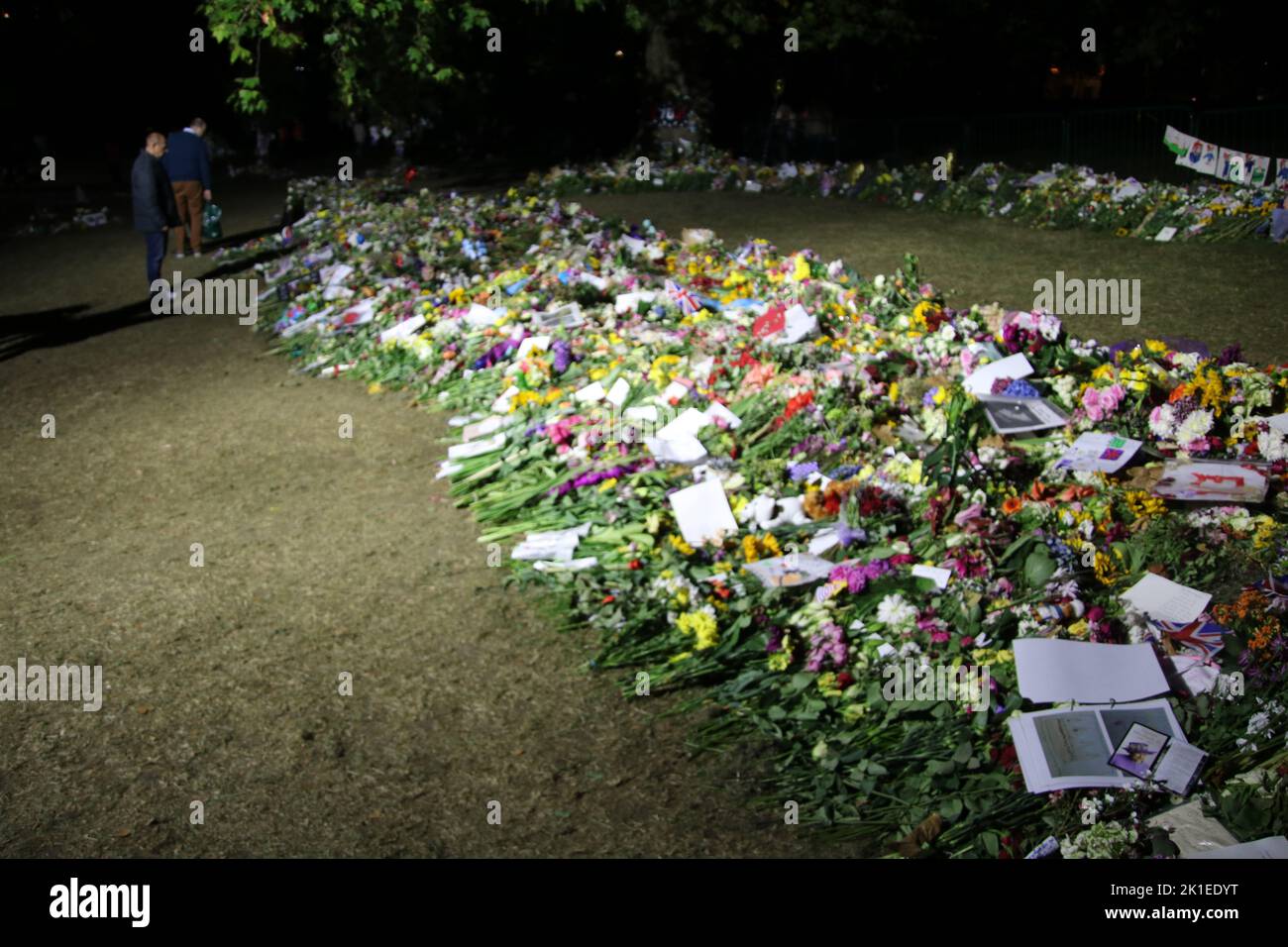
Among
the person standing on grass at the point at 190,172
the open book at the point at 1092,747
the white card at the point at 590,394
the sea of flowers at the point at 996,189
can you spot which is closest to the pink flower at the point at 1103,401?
the open book at the point at 1092,747

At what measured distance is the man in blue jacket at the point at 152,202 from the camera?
527 inches

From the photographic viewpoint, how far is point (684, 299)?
1000cm

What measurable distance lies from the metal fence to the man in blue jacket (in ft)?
41.5

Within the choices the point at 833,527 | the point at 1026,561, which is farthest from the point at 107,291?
the point at 1026,561

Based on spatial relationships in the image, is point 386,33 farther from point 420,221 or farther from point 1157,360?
point 1157,360

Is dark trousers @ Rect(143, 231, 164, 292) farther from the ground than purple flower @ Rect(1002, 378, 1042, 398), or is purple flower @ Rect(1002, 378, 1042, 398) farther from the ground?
dark trousers @ Rect(143, 231, 164, 292)

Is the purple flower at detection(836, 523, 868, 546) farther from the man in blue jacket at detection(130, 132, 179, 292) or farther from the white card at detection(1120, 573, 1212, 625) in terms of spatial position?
the man in blue jacket at detection(130, 132, 179, 292)

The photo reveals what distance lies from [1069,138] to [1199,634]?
1563 centimetres

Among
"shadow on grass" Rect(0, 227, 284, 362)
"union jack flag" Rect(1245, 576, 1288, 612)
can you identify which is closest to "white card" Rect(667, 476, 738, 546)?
"union jack flag" Rect(1245, 576, 1288, 612)

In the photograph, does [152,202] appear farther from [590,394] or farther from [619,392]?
[619,392]

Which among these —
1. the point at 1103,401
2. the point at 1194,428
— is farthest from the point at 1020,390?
the point at 1194,428

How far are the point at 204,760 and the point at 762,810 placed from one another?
230cm

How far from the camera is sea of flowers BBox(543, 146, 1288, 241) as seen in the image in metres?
13.2

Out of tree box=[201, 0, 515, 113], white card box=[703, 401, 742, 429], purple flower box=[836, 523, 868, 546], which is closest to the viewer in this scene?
purple flower box=[836, 523, 868, 546]
